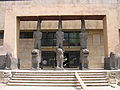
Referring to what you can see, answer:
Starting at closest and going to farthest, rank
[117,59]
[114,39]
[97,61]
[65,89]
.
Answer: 1. [65,89]
2. [117,59]
3. [114,39]
4. [97,61]

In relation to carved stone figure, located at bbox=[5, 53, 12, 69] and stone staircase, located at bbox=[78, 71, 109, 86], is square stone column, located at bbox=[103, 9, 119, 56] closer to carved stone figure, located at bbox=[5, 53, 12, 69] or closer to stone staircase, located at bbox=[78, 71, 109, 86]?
stone staircase, located at bbox=[78, 71, 109, 86]

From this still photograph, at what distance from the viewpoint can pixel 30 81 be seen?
1133 centimetres

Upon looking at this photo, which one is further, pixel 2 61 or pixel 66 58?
pixel 66 58

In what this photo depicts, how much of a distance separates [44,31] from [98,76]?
42.8ft

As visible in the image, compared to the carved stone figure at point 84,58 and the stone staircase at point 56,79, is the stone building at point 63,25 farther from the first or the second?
the stone staircase at point 56,79

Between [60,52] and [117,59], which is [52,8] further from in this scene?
[117,59]

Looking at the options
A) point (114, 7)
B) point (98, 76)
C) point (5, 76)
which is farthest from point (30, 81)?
point (114, 7)

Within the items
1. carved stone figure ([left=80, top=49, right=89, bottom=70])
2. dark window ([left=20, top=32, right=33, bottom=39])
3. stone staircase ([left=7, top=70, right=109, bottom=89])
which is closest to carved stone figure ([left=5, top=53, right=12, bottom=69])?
stone staircase ([left=7, top=70, right=109, bottom=89])

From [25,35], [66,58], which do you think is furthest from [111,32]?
[25,35]

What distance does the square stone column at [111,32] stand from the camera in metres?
16.2

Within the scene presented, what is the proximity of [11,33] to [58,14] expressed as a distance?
4.58 m

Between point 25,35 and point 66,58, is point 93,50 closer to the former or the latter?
point 66,58

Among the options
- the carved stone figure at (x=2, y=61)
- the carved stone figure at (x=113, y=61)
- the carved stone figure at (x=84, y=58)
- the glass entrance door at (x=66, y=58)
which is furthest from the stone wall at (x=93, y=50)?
the carved stone figure at (x=113, y=61)

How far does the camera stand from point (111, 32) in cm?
1631
